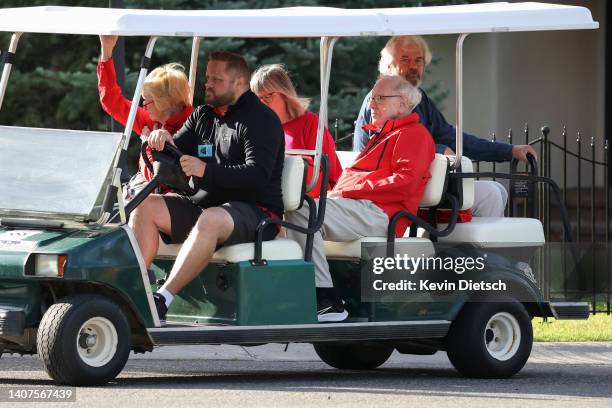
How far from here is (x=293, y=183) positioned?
25.3 ft

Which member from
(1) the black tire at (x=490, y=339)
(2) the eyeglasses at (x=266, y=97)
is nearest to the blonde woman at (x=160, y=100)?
(2) the eyeglasses at (x=266, y=97)

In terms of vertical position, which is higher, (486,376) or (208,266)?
(208,266)

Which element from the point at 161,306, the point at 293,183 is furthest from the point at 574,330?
the point at 161,306

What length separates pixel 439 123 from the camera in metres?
8.73

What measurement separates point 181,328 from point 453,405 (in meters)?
1.31

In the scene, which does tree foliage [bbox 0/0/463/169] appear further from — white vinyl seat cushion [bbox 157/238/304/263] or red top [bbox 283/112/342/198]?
white vinyl seat cushion [bbox 157/238/304/263]

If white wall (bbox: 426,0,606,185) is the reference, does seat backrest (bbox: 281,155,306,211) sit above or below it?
below

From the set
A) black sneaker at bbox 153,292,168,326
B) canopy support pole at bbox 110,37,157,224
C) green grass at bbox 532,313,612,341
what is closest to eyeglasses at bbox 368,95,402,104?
canopy support pole at bbox 110,37,157,224

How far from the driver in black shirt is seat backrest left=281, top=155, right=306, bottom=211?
1.7 inches

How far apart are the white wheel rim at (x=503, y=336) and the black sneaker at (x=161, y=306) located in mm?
1868

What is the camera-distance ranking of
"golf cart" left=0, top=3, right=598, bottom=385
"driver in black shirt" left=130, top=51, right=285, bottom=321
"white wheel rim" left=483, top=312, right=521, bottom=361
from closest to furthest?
"golf cart" left=0, top=3, right=598, bottom=385 < "driver in black shirt" left=130, top=51, right=285, bottom=321 < "white wheel rim" left=483, top=312, right=521, bottom=361

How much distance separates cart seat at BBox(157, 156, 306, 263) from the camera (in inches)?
294

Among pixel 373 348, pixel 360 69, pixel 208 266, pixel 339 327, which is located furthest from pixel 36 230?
pixel 360 69

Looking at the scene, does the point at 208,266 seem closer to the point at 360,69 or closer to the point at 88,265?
the point at 88,265
